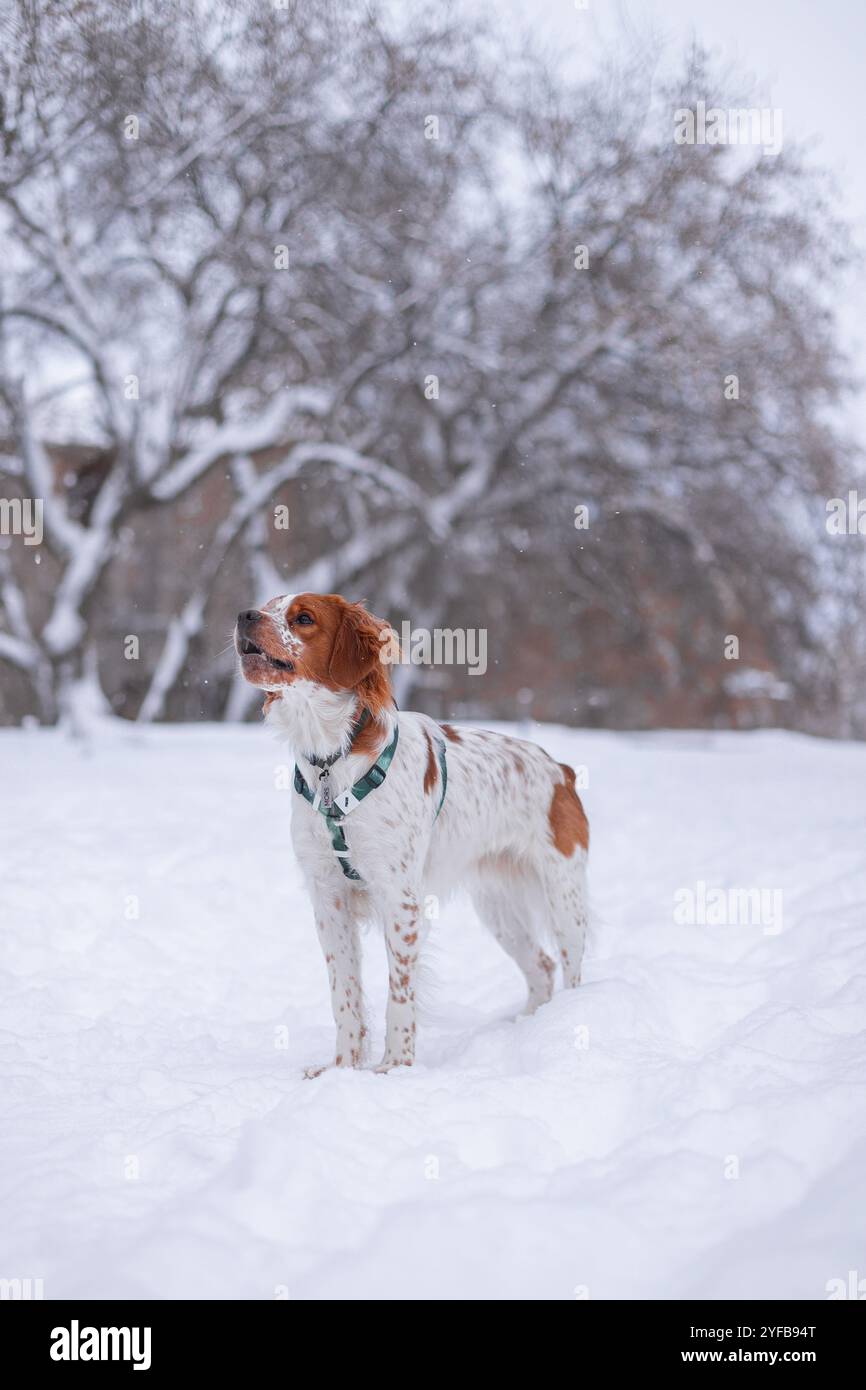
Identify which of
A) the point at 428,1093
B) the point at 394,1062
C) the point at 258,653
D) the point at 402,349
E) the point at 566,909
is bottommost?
the point at 394,1062

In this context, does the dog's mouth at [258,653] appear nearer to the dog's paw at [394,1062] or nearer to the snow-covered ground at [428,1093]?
the snow-covered ground at [428,1093]

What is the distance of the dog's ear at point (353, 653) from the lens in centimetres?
370

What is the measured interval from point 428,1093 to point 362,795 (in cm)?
99

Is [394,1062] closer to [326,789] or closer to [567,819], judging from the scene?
[326,789]

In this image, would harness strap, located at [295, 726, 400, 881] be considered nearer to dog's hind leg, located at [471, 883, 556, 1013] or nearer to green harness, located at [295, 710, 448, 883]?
green harness, located at [295, 710, 448, 883]

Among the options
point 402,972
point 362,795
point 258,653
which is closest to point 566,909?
point 402,972

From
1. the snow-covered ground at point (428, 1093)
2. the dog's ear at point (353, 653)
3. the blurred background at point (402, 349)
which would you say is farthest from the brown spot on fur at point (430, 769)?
the blurred background at point (402, 349)

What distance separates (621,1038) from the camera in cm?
365

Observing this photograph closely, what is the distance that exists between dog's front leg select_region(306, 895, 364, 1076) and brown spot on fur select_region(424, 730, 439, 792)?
0.52 meters

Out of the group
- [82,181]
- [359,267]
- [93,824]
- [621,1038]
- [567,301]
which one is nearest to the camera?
[621,1038]

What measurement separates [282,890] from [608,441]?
10.4 meters

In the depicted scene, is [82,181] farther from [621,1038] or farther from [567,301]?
[621,1038]

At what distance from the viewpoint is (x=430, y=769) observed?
3998 mm
